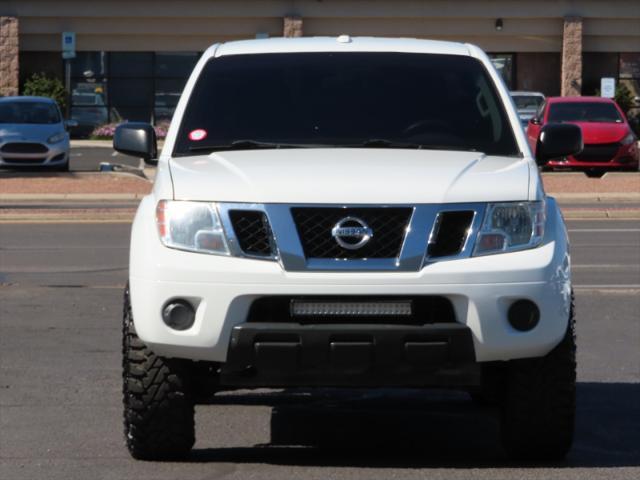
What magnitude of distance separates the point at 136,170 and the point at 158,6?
1881cm

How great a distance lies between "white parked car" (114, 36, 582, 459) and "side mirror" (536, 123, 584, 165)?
826mm

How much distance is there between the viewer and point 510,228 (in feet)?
20.4

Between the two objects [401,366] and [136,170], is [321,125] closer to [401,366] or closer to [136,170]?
[401,366]

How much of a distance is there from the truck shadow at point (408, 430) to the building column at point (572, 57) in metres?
40.6

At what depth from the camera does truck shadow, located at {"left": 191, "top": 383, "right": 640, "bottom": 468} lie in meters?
6.69

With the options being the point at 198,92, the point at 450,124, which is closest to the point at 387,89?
the point at 450,124

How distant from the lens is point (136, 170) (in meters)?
→ 30.8

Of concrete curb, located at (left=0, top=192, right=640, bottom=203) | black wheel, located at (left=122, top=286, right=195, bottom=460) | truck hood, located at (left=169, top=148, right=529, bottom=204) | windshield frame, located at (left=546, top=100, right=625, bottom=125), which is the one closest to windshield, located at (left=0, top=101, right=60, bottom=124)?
concrete curb, located at (left=0, top=192, right=640, bottom=203)

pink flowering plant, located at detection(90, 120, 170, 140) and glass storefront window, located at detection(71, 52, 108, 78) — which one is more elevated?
glass storefront window, located at detection(71, 52, 108, 78)

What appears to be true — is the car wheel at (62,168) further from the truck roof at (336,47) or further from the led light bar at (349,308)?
the led light bar at (349,308)

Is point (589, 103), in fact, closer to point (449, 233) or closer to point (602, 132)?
point (602, 132)

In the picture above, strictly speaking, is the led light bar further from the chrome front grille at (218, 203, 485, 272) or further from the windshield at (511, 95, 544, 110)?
the windshield at (511, 95, 544, 110)

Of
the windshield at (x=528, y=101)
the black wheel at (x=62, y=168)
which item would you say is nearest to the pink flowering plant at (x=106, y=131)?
the windshield at (x=528, y=101)

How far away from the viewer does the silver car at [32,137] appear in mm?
30594
